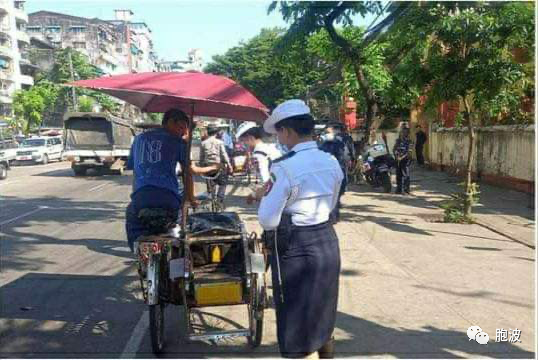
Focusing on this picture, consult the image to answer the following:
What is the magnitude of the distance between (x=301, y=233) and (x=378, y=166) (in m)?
11.2

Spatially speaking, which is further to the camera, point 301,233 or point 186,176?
point 186,176

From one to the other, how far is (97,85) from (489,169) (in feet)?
41.3

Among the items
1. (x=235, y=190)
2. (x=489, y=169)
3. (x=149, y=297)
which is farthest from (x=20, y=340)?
(x=489, y=169)

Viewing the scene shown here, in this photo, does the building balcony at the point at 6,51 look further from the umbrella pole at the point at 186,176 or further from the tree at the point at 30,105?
the umbrella pole at the point at 186,176

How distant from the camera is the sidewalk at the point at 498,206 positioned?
8.48 metres

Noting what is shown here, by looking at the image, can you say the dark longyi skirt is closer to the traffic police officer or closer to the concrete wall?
the traffic police officer

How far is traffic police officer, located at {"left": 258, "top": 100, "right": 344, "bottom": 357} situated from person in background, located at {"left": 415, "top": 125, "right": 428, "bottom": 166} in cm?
1749

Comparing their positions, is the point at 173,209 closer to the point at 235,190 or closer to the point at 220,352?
the point at 220,352

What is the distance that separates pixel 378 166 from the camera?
13766 millimetres

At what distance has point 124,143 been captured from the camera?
69.3 ft

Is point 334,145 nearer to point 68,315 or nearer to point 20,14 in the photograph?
point 68,315

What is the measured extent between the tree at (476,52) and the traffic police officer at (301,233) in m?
5.78

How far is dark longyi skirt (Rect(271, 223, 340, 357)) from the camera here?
2.87m

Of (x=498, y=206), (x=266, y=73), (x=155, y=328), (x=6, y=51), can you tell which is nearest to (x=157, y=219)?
(x=155, y=328)
